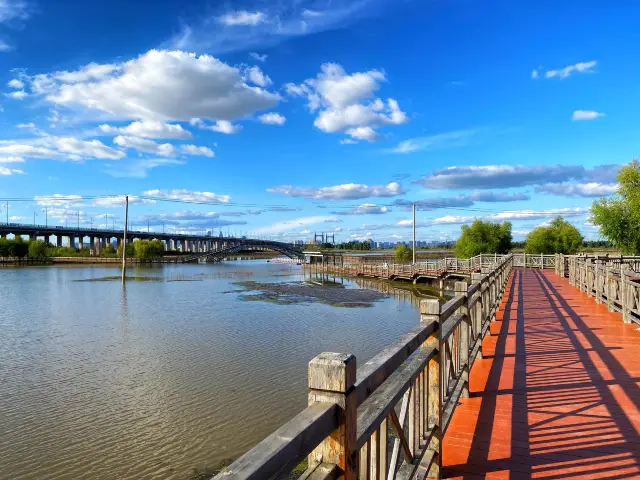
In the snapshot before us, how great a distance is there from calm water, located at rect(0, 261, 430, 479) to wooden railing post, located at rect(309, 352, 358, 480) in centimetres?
732

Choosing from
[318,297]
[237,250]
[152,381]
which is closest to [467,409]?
[152,381]

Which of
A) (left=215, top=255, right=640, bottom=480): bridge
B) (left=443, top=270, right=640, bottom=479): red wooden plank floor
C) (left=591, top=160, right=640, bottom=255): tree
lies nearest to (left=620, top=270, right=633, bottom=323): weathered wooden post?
(left=215, top=255, right=640, bottom=480): bridge

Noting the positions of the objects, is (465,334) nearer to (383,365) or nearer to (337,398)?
(383,365)

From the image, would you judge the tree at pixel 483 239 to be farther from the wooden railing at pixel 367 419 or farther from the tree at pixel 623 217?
the wooden railing at pixel 367 419

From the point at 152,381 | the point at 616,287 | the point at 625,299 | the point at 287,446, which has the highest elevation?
the point at 287,446

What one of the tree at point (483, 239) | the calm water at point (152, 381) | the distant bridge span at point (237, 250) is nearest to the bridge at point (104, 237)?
the distant bridge span at point (237, 250)

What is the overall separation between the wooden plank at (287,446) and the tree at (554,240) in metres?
75.6

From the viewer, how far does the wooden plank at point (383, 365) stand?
1.92 m

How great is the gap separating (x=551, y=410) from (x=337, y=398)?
4067 mm

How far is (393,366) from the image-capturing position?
2.35 metres

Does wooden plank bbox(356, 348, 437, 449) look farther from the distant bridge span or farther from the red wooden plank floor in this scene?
the distant bridge span

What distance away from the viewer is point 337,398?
168 cm

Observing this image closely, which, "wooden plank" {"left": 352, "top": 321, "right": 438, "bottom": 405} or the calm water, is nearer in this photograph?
"wooden plank" {"left": 352, "top": 321, "right": 438, "bottom": 405}

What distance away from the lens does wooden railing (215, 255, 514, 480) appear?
4.59 ft
